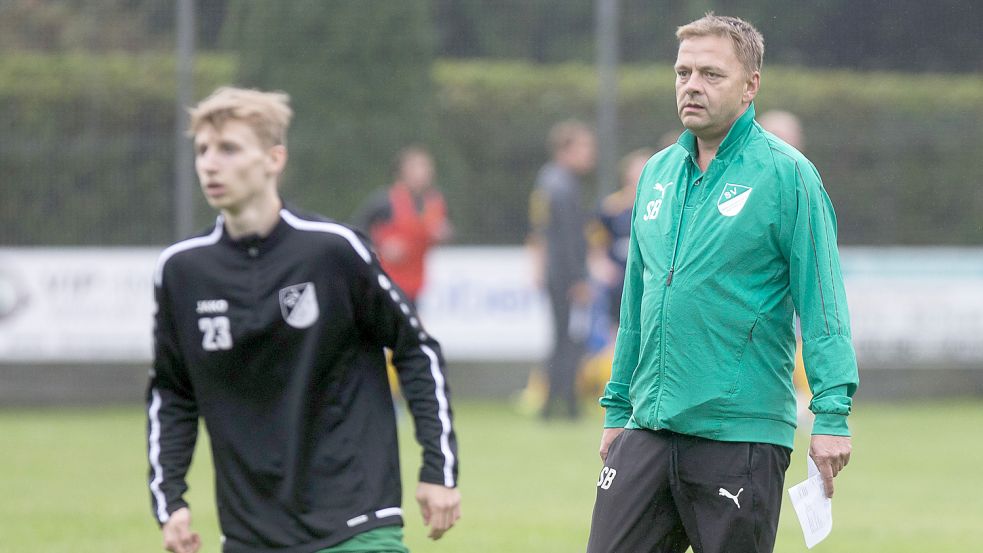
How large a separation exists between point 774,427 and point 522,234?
11176 millimetres

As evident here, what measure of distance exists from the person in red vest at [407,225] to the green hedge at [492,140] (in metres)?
1.13

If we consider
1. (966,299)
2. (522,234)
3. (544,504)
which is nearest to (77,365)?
(522,234)

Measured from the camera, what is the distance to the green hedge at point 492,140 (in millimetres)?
14516

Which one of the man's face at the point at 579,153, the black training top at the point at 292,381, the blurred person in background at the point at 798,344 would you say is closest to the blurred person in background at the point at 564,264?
the man's face at the point at 579,153

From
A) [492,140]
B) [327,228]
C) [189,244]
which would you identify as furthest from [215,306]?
[492,140]

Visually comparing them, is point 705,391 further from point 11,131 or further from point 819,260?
point 11,131

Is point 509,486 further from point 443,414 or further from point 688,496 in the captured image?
point 443,414

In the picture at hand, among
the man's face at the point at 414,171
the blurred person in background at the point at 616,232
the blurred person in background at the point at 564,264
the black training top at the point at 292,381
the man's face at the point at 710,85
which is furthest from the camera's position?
the man's face at the point at 414,171

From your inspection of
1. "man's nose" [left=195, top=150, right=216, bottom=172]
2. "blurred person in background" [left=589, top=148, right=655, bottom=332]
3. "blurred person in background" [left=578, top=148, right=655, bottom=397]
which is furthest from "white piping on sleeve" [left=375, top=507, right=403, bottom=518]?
"blurred person in background" [left=589, top=148, right=655, bottom=332]

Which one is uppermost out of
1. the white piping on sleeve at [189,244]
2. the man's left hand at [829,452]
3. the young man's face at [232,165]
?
the young man's face at [232,165]

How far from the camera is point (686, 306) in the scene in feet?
14.2

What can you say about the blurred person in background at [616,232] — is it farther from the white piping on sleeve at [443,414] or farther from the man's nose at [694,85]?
the white piping on sleeve at [443,414]

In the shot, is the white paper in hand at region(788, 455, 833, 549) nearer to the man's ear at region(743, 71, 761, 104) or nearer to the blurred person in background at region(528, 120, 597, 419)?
the man's ear at region(743, 71, 761, 104)

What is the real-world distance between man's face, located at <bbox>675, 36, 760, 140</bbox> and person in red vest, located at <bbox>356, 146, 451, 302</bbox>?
31.6 ft
